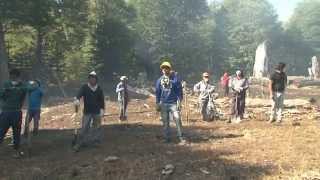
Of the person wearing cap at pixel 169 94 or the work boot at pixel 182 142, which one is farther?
the person wearing cap at pixel 169 94

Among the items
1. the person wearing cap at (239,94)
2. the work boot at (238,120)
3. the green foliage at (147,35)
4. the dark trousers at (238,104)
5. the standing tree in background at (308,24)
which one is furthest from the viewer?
the standing tree in background at (308,24)

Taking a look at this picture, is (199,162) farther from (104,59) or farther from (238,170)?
(104,59)

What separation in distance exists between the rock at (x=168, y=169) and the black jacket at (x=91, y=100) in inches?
145

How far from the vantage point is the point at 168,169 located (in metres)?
12.3

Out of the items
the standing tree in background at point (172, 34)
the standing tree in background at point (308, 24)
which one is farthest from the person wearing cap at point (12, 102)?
the standing tree in background at point (308, 24)

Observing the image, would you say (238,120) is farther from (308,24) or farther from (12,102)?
(308,24)

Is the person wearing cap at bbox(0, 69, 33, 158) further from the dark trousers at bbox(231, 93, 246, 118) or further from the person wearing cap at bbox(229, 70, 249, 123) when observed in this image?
the dark trousers at bbox(231, 93, 246, 118)

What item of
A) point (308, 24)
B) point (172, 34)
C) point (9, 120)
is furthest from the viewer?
Result: point (308, 24)

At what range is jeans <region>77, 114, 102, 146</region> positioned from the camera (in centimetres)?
1542

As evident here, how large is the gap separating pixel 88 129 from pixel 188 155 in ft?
10.5

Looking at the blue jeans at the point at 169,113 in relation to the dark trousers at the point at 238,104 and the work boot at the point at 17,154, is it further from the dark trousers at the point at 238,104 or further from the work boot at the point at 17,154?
the dark trousers at the point at 238,104

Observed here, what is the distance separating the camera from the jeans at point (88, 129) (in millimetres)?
15422

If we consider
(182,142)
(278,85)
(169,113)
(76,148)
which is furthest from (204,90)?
(76,148)

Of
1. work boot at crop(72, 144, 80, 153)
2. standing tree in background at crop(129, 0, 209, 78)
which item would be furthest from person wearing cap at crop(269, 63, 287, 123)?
standing tree in background at crop(129, 0, 209, 78)
